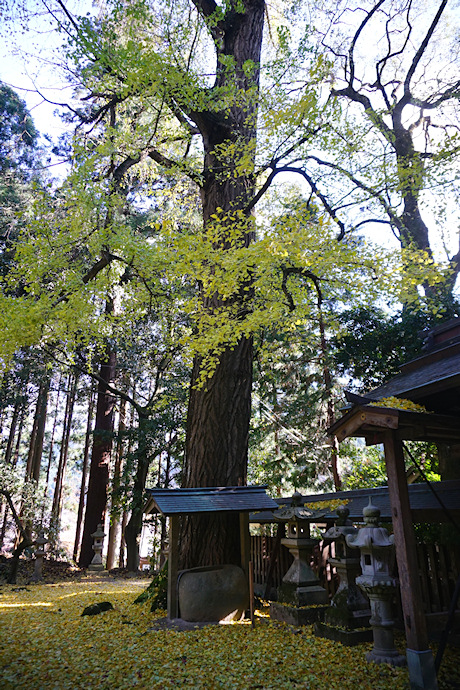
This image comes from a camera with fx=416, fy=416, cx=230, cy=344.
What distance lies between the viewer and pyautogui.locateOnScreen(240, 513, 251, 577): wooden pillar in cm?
624

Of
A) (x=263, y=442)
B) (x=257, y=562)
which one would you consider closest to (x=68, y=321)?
(x=257, y=562)

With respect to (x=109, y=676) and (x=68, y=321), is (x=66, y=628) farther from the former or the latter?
(x=68, y=321)

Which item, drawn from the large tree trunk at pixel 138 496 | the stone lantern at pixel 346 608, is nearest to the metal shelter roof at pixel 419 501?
the stone lantern at pixel 346 608

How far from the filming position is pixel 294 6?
11281 millimetres

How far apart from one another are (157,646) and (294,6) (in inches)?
569

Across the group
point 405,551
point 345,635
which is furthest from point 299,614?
point 405,551

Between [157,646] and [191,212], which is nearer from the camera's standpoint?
[157,646]

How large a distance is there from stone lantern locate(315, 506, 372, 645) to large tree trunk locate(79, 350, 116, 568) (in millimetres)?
9885

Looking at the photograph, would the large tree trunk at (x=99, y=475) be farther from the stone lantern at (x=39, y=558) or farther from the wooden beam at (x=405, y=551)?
the wooden beam at (x=405, y=551)

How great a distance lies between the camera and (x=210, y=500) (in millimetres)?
5887

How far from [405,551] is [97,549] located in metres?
12.9

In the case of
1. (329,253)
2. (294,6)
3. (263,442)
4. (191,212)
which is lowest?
(263,442)

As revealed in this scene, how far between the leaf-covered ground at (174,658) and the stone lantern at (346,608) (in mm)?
145

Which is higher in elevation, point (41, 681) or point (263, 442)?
point (263, 442)
